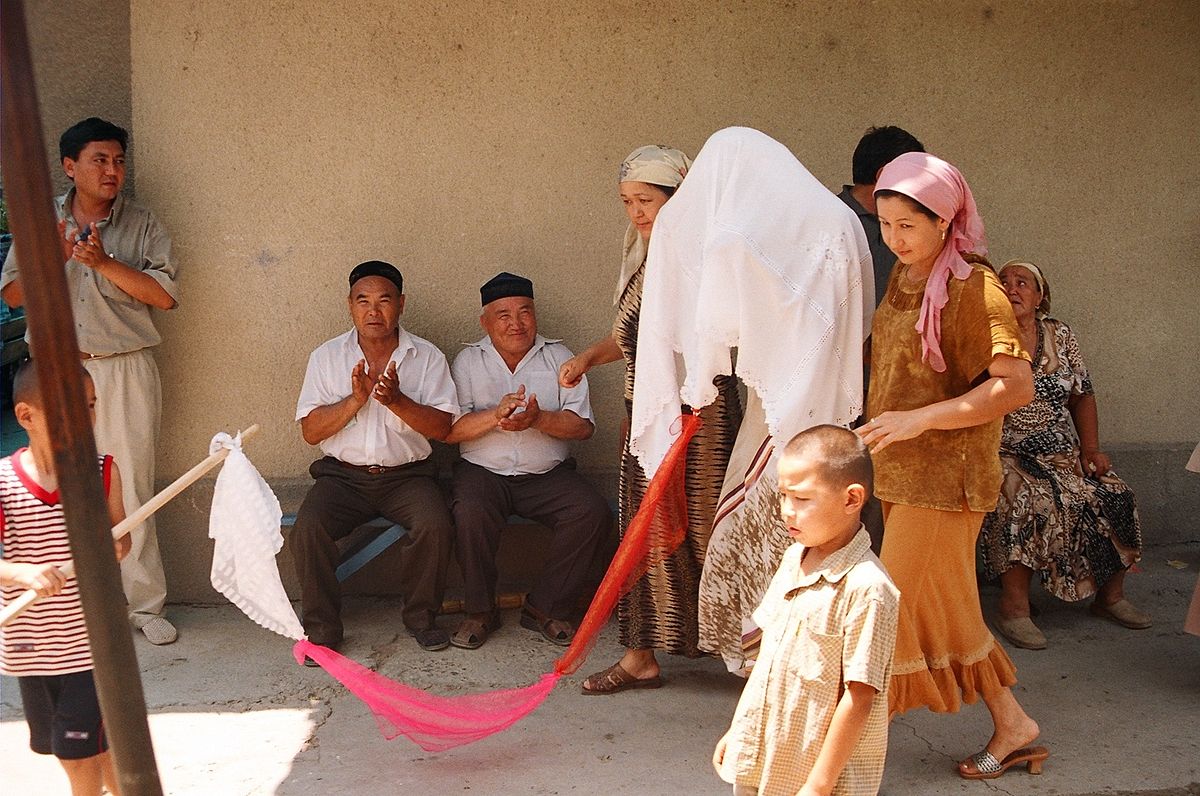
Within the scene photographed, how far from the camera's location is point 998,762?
3738mm

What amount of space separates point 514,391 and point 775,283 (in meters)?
1.83

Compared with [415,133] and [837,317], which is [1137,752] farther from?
[415,133]

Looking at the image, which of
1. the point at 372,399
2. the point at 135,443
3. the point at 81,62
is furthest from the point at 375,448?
the point at 81,62

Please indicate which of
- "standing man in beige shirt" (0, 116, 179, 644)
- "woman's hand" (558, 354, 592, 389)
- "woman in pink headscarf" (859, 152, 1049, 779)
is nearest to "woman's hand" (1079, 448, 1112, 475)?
"woman in pink headscarf" (859, 152, 1049, 779)

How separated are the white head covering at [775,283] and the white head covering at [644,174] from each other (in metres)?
0.26

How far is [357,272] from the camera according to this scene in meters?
5.03

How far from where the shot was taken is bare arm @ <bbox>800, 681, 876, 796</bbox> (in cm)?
260

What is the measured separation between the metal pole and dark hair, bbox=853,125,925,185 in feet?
9.97

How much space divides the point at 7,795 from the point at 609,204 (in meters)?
3.24

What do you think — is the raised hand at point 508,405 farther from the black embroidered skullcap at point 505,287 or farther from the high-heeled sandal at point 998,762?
the high-heeled sandal at point 998,762

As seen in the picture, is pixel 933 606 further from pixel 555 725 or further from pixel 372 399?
pixel 372 399

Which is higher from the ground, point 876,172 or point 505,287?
point 876,172

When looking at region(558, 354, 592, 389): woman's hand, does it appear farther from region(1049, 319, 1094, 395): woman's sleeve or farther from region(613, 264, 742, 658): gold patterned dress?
region(1049, 319, 1094, 395): woman's sleeve

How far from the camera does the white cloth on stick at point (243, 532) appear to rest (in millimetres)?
3145
